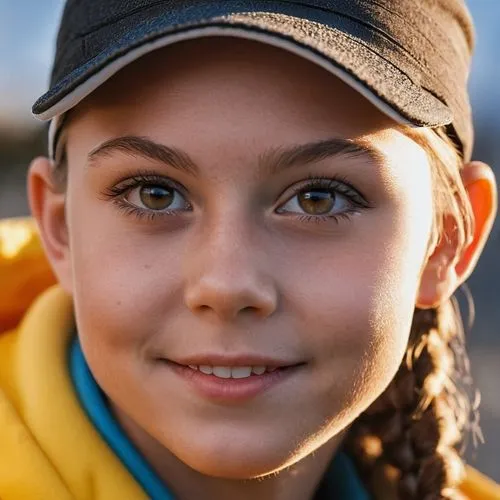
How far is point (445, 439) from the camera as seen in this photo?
2256 millimetres

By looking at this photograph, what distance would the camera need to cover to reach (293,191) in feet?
5.50

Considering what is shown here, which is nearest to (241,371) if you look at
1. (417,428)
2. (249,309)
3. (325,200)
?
(249,309)

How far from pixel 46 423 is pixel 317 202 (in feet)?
2.08

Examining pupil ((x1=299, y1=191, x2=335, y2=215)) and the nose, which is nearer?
the nose

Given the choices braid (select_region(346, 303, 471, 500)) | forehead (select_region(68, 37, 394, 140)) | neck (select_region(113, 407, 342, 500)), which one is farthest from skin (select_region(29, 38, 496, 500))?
braid (select_region(346, 303, 471, 500))

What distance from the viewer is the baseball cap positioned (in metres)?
1.54

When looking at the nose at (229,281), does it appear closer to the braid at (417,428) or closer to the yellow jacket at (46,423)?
the yellow jacket at (46,423)

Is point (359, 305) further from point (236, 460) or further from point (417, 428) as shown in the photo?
point (417, 428)

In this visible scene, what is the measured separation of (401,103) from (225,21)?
32cm

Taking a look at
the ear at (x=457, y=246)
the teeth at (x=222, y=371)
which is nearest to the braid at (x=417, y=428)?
the ear at (x=457, y=246)

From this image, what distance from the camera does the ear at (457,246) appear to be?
2.00 m

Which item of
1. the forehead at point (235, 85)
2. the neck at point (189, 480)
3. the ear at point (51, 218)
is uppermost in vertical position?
the forehead at point (235, 85)

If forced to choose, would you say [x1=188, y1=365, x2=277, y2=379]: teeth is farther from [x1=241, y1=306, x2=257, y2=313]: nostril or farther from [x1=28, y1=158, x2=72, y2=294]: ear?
[x1=28, y1=158, x2=72, y2=294]: ear

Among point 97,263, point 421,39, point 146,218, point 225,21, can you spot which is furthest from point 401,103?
point 97,263
